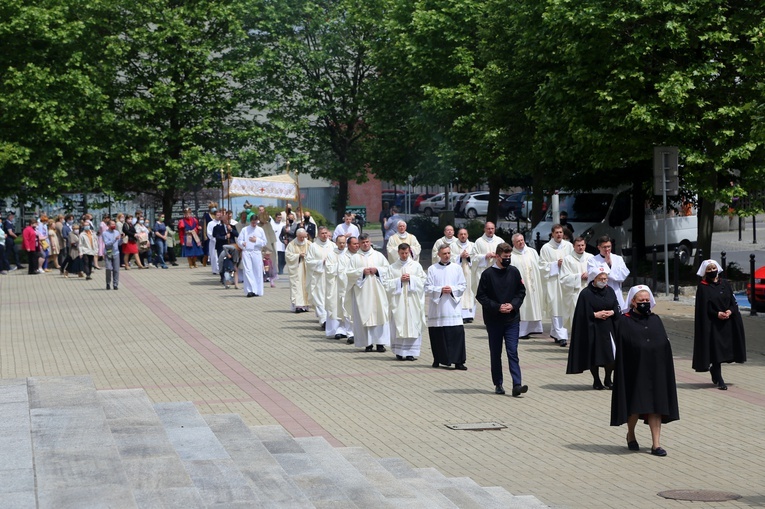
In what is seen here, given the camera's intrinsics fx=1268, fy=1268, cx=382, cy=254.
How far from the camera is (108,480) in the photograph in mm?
8266

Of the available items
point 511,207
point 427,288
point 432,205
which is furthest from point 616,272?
point 432,205

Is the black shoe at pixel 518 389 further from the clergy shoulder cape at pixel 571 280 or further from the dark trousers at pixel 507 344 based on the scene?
the clergy shoulder cape at pixel 571 280

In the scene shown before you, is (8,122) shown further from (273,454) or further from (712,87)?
(273,454)

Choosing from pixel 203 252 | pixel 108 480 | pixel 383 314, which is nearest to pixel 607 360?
pixel 383 314

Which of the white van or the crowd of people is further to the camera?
the white van

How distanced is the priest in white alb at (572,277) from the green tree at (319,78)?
29016 mm

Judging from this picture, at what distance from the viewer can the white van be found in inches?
1294

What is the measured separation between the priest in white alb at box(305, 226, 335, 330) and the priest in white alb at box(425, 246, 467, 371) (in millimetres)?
4948

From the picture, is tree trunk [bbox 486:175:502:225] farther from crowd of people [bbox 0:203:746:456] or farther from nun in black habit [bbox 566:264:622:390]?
nun in black habit [bbox 566:264:622:390]

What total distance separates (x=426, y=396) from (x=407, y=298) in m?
3.18

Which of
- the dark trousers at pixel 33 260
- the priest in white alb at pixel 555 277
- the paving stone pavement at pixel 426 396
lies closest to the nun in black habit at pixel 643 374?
the paving stone pavement at pixel 426 396

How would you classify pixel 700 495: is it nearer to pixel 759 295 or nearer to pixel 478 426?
pixel 478 426

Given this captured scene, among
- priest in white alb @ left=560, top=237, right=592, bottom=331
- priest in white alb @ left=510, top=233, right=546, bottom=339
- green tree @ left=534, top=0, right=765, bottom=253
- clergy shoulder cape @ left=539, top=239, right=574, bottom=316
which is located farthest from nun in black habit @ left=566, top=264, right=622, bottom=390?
green tree @ left=534, top=0, right=765, bottom=253

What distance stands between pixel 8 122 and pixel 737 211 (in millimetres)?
24494
